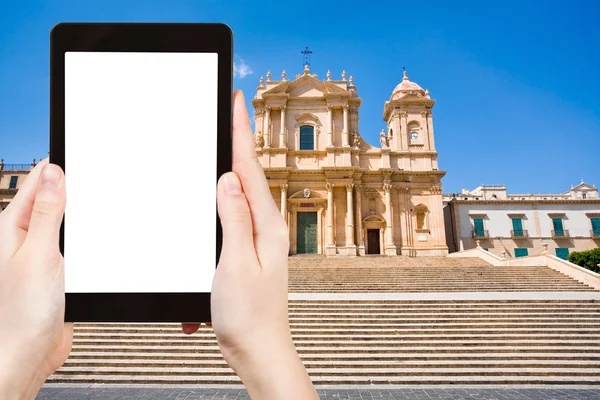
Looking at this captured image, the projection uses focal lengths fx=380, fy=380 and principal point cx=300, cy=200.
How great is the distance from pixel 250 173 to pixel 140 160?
1.32ft

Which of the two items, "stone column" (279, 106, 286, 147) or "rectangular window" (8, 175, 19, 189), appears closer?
Answer: "stone column" (279, 106, 286, 147)

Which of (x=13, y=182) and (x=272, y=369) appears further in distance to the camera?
(x=13, y=182)

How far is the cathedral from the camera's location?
93.1 ft

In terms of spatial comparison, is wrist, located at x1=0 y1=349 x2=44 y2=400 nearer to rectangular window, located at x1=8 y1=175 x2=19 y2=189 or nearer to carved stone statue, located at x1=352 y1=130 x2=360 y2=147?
carved stone statue, located at x1=352 y1=130 x2=360 y2=147

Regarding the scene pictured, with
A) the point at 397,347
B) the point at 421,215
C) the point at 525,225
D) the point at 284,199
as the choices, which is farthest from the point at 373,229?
the point at 397,347

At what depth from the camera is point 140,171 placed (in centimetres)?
135

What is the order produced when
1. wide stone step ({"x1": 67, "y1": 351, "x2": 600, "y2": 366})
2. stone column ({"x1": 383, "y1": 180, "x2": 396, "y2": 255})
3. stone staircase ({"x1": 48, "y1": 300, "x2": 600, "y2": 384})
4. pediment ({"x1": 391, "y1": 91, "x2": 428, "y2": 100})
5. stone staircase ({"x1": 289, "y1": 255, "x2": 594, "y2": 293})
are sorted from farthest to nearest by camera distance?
pediment ({"x1": 391, "y1": 91, "x2": 428, "y2": 100}) → stone column ({"x1": 383, "y1": 180, "x2": 396, "y2": 255}) → stone staircase ({"x1": 289, "y1": 255, "x2": 594, "y2": 293}) → wide stone step ({"x1": 67, "y1": 351, "x2": 600, "y2": 366}) → stone staircase ({"x1": 48, "y1": 300, "x2": 600, "y2": 384})

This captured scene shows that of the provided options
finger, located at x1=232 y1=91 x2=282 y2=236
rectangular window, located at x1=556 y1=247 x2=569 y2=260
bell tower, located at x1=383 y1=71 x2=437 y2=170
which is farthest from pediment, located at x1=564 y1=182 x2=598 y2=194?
finger, located at x1=232 y1=91 x2=282 y2=236

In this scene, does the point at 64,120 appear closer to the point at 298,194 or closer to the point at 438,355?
the point at 438,355

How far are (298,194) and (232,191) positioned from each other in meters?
27.7

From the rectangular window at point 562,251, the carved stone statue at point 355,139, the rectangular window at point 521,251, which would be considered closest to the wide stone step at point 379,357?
the carved stone statue at point 355,139

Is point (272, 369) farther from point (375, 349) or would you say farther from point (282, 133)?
point (282, 133)

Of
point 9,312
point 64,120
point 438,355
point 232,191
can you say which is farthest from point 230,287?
point 438,355

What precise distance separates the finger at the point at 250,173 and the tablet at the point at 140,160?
36 mm
